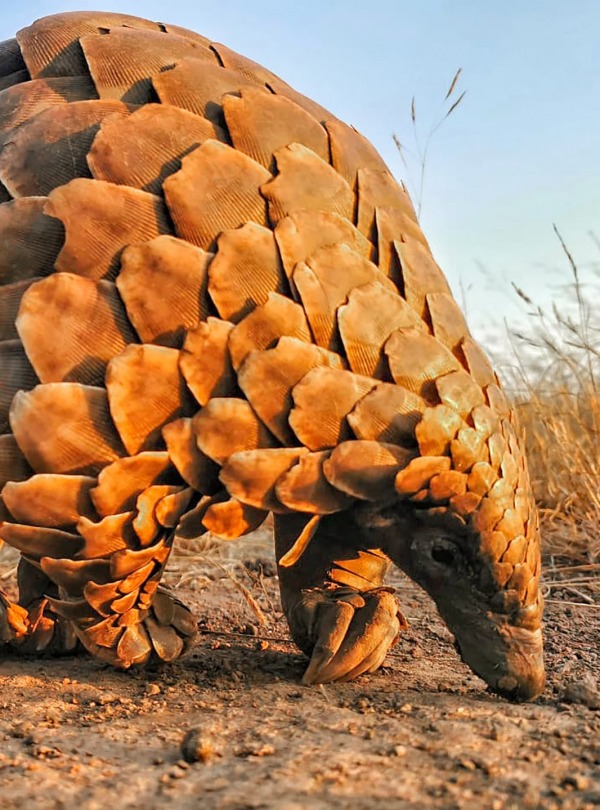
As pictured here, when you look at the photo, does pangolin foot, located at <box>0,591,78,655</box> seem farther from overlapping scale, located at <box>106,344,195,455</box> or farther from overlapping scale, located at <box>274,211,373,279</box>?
overlapping scale, located at <box>274,211,373,279</box>

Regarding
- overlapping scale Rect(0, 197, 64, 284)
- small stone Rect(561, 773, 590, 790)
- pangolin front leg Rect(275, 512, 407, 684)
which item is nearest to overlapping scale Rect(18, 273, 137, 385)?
overlapping scale Rect(0, 197, 64, 284)

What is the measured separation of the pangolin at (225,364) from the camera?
7.10 ft

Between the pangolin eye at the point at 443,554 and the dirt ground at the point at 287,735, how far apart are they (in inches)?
13.9

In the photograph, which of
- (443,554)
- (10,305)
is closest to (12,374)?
(10,305)

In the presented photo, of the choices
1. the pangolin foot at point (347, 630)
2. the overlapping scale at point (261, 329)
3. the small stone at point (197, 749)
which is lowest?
the small stone at point (197, 749)

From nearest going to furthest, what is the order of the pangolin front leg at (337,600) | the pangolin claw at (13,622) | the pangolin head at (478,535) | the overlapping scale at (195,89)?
the pangolin head at (478,535), the overlapping scale at (195,89), the pangolin front leg at (337,600), the pangolin claw at (13,622)

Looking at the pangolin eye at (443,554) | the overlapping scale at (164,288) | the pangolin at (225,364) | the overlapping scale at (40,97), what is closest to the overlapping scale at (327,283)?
the pangolin at (225,364)

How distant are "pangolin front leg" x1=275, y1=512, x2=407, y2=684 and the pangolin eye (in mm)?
239

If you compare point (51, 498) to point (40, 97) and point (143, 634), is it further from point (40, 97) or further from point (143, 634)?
point (40, 97)

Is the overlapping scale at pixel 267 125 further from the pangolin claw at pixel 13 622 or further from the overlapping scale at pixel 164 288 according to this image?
the pangolin claw at pixel 13 622

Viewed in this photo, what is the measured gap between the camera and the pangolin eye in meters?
2.28

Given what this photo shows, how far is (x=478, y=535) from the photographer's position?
2.18 m

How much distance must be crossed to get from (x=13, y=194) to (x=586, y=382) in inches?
155

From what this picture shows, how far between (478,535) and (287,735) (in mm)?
665
